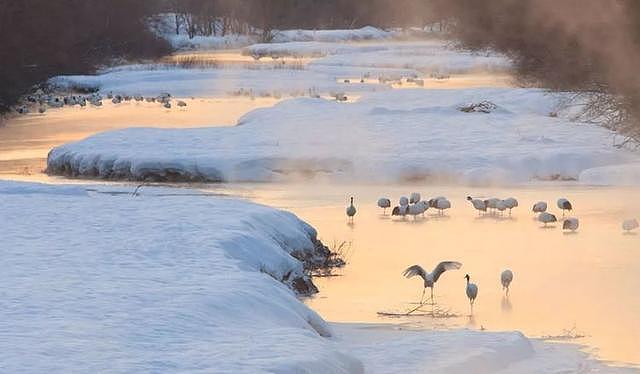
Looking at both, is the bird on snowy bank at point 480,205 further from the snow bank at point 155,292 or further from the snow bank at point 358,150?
the snow bank at point 155,292

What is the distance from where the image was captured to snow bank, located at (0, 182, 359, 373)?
26.8 feet

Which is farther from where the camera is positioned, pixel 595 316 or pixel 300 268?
pixel 300 268

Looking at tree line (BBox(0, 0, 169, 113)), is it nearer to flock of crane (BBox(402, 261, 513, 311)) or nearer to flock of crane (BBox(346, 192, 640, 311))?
flock of crane (BBox(346, 192, 640, 311))

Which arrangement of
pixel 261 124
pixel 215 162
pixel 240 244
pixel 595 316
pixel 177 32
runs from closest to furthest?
pixel 595 316, pixel 240 244, pixel 215 162, pixel 261 124, pixel 177 32

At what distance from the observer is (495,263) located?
15.2 m

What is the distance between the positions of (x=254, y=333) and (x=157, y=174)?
629 inches

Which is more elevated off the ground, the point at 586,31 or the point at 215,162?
the point at 586,31

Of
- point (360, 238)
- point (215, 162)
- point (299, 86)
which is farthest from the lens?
point (299, 86)

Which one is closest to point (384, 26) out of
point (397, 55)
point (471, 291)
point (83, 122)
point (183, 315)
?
point (397, 55)

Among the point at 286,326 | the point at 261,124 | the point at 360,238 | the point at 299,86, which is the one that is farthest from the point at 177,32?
the point at 286,326

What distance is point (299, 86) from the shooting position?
46.2m

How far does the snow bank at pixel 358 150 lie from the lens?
945 inches

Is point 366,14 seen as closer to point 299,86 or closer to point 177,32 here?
point 177,32

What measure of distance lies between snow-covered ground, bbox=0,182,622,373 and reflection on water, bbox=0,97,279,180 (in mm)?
11416
